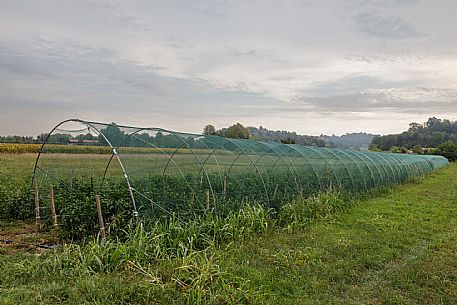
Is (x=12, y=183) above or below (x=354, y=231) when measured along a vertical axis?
above

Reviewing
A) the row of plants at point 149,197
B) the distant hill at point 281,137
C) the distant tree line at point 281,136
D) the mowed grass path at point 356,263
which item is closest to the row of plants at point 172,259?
the row of plants at point 149,197

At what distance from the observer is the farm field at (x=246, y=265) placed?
3949 mm

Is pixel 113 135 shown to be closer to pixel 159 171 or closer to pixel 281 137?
pixel 159 171

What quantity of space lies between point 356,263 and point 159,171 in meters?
4.31

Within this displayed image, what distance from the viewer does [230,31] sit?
11.1 m

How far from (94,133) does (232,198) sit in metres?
3.31

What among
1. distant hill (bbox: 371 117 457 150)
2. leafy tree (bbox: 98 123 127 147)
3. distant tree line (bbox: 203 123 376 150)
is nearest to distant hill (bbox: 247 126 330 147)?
distant tree line (bbox: 203 123 376 150)

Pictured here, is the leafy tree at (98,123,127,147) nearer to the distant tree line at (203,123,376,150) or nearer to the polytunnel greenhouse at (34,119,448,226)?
the polytunnel greenhouse at (34,119,448,226)

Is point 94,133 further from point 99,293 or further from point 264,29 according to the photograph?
point 264,29

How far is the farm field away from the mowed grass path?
0.02 m

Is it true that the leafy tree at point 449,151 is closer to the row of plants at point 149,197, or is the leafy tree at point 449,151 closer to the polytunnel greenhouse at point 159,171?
the polytunnel greenhouse at point 159,171

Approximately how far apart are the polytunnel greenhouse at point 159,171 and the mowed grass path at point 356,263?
151 cm

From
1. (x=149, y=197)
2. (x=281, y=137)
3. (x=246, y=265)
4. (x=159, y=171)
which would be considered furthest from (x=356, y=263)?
(x=281, y=137)

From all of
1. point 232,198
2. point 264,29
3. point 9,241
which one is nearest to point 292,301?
point 232,198
